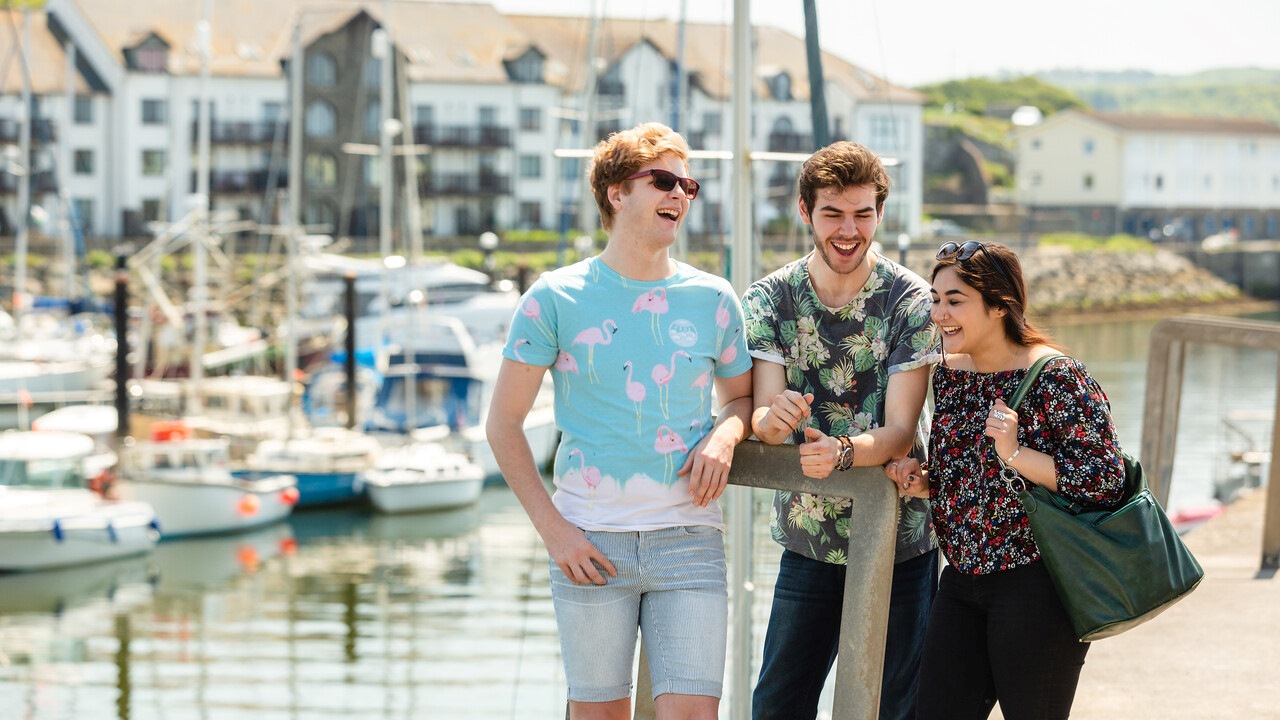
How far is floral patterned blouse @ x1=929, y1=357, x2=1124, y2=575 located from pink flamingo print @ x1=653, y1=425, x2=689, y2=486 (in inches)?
21.8

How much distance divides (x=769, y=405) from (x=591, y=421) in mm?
388

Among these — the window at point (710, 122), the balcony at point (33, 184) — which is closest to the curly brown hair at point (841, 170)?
the window at point (710, 122)

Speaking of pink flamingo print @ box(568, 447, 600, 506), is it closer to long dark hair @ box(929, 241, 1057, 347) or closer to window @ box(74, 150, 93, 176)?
long dark hair @ box(929, 241, 1057, 347)

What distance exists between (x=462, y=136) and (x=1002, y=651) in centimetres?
6303

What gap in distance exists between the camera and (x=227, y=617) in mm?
18125

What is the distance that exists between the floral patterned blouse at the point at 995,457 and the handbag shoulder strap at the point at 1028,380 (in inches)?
0.4

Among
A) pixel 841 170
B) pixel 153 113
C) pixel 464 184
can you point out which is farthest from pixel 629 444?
pixel 153 113

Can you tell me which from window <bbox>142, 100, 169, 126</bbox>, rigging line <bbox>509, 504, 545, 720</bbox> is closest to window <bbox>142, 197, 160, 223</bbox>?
window <bbox>142, 100, 169, 126</bbox>

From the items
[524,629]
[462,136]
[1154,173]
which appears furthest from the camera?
[1154,173]

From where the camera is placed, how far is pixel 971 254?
291 cm

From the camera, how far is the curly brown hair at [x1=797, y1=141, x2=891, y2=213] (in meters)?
2.96

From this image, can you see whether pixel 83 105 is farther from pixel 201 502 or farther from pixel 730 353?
pixel 730 353

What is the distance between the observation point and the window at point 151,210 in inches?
2427

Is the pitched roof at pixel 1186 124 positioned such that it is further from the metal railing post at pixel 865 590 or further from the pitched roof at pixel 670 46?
the metal railing post at pixel 865 590
